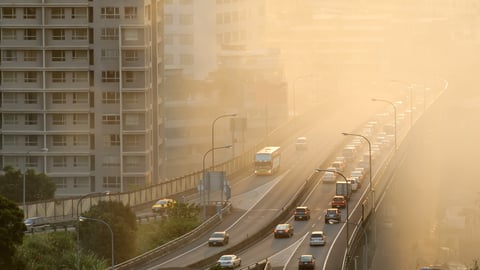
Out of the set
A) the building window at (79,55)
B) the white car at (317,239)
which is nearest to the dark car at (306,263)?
the white car at (317,239)

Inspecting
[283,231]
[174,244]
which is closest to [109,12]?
[283,231]

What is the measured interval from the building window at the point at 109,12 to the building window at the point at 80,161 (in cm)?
1403

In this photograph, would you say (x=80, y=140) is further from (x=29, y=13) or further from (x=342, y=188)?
(x=342, y=188)

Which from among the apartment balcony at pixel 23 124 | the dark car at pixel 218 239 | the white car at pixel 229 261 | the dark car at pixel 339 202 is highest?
the apartment balcony at pixel 23 124

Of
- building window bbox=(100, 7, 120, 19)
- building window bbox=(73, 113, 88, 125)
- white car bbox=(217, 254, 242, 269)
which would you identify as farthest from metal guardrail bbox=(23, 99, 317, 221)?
building window bbox=(100, 7, 120, 19)

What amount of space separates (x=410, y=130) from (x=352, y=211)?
54.9 meters

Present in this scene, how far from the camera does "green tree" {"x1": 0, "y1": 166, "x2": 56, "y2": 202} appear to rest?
139125mm

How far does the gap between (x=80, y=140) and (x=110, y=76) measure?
7027mm

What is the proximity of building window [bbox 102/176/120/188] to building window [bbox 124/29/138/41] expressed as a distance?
13.7 meters

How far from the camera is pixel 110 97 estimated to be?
156 m

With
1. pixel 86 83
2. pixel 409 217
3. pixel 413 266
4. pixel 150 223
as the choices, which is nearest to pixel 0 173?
pixel 86 83

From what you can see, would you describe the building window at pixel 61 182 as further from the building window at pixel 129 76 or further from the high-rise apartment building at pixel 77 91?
the building window at pixel 129 76

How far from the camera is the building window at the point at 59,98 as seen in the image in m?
157

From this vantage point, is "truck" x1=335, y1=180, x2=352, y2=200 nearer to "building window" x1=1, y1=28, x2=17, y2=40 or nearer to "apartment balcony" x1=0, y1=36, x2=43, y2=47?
"apartment balcony" x1=0, y1=36, x2=43, y2=47
